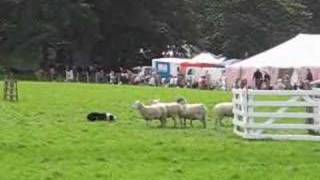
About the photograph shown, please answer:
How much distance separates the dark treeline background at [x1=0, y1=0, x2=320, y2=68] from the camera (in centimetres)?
6800

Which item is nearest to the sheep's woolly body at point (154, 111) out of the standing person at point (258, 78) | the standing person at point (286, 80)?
the standing person at point (258, 78)

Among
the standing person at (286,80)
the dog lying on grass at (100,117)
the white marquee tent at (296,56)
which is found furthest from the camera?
the standing person at (286,80)

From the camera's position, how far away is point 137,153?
1583 centimetres

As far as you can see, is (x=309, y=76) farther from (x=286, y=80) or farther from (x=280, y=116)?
(x=280, y=116)

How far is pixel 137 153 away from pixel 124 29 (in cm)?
5740

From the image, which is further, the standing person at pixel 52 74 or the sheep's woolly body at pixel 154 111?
the standing person at pixel 52 74

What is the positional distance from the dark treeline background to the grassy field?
4486cm

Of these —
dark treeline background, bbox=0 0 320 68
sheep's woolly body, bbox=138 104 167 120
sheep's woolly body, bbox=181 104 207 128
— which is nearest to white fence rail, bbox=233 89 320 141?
sheep's woolly body, bbox=181 104 207 128

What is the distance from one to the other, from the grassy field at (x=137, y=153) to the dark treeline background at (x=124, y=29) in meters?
44.9

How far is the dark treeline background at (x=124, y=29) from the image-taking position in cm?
6800

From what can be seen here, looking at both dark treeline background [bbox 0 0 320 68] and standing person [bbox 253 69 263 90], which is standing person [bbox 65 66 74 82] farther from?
standing person [bbox 253 69 263 90]

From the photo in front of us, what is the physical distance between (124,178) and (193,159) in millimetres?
2462

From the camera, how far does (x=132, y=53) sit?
73188 millimetres

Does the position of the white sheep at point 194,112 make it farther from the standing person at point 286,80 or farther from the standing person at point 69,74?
the standing person at point 69,74
